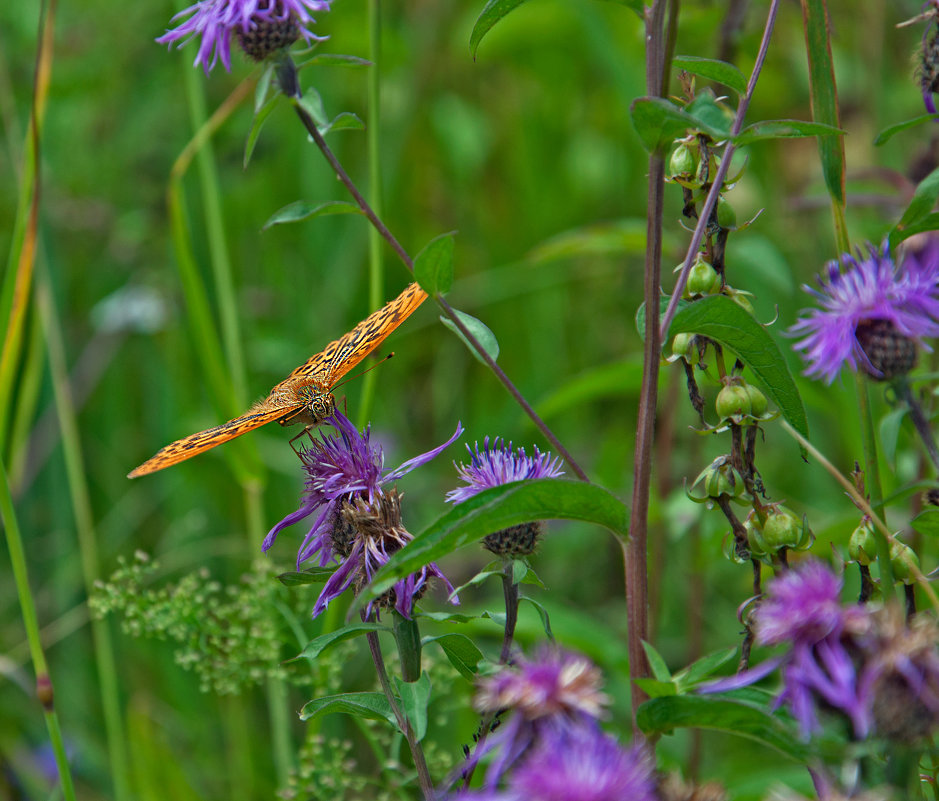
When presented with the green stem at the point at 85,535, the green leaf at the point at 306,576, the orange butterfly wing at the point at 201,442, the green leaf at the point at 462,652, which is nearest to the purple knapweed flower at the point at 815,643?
the green leaf at the point at 462,652

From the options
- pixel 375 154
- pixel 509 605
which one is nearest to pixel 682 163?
pixel 509 605

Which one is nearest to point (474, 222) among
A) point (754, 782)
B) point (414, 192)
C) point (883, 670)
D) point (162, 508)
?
point (414, 192)

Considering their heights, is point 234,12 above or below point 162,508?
above

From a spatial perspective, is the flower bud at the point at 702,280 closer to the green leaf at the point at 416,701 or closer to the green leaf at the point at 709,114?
the green leaf at the point at 709,114

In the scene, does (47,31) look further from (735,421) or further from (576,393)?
(735,421)

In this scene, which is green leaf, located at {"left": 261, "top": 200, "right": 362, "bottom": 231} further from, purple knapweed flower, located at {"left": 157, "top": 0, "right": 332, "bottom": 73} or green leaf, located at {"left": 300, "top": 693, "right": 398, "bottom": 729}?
green leaf, located at {"left": 300, "top": 693, "right": 398, "bottom": 729}

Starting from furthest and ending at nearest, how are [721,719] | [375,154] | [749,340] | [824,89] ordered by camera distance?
1. [375,154]
2. [824,89]
3. [749,340]
4. [721,719]

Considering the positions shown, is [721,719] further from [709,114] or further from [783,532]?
[709,114]

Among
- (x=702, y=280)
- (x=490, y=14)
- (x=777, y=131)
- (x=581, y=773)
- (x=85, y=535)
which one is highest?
(x=490, y=14)
